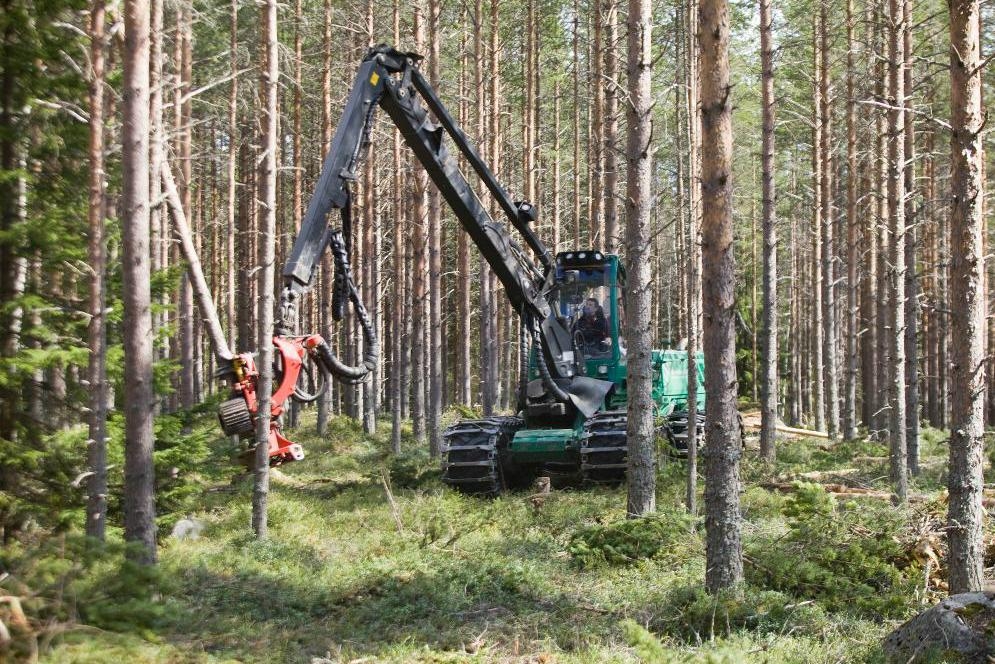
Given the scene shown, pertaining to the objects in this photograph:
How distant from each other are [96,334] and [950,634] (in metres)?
7.46

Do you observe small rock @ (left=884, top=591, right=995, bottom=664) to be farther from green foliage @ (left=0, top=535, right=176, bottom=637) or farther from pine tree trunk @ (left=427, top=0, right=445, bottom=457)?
pine tree trunk @ (left=427, top=0, right=445, bottom=457)

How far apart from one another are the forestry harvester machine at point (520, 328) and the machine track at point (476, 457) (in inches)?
0.7

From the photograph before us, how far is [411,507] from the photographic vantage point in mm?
12508

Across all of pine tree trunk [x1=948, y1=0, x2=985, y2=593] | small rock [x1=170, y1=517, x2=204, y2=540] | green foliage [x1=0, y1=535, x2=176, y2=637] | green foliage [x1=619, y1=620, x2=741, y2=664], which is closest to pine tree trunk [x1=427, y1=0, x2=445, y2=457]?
small rock [x1=170, y1=517, x2=204, y2=540]

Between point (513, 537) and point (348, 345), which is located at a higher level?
point (348, 345)

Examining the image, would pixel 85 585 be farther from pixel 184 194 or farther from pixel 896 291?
pixel 184 194

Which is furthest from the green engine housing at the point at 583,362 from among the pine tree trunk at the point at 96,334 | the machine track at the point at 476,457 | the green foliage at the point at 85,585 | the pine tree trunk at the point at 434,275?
the green foliage at the point at 85,585

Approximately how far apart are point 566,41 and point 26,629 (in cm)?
2723

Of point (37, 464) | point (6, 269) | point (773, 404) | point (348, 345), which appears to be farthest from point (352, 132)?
point (348, 345)

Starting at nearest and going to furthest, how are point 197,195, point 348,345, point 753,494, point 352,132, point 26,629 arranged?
point 26,629 < point 352,132 < point 753,494 < point 348,345 < point 197,195

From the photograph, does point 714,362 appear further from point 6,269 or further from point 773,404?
point 773,404

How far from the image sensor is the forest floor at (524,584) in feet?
21.4

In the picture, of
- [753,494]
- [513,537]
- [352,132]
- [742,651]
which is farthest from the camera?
[753,494]

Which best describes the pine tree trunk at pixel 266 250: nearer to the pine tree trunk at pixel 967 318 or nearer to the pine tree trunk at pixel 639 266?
the pine tree trunk at pixel 639 266
